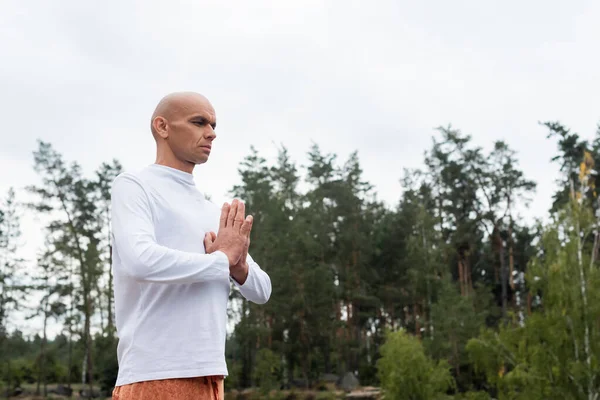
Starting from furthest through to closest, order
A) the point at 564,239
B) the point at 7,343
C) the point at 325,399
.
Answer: the point at 7,343 → the point at 325,399 → the point at 564,239

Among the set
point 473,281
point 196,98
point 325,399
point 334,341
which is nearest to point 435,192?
point 473,281

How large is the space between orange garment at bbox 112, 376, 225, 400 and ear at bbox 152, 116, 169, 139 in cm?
80

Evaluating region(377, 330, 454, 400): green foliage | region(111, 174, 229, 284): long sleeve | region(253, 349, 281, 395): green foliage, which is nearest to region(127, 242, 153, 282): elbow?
region(111, 174, 229, 284): long sleeve

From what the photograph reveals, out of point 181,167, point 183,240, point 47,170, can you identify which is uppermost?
point 47,170

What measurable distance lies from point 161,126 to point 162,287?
570 mm

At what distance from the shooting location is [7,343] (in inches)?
1174

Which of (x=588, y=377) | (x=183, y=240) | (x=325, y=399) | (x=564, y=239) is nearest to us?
(x=183, y=240)

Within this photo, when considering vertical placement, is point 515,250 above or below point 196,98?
above

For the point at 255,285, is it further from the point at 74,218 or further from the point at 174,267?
the point at 74,218

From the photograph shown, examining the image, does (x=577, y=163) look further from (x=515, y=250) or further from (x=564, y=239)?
(x=564, y=239)

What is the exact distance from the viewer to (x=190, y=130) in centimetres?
238

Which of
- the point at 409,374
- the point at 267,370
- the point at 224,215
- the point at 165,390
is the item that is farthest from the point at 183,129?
the point at 267,370

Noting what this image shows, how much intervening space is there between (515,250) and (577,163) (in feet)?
20.2

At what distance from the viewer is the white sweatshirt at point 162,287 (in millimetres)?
2062
